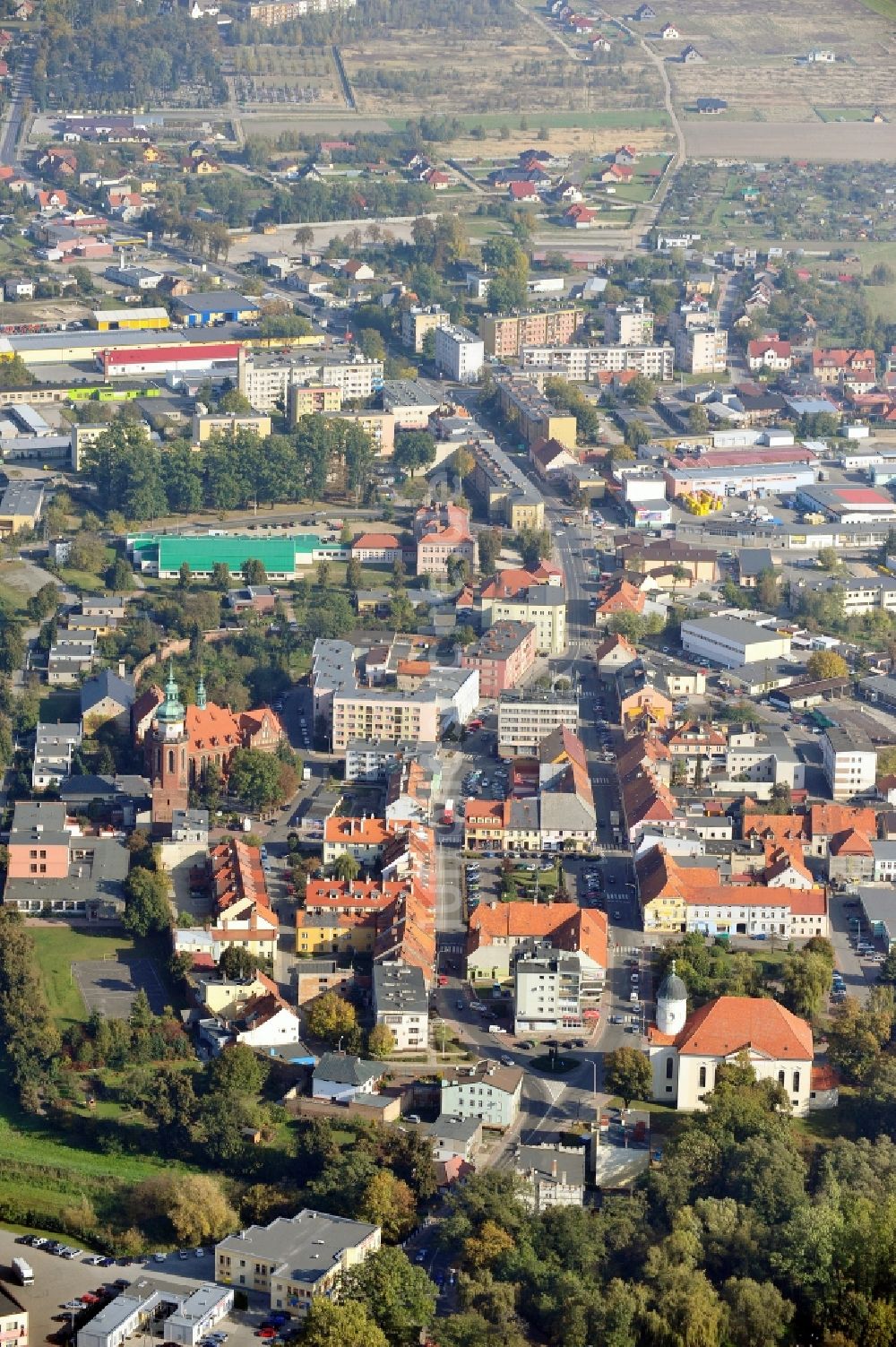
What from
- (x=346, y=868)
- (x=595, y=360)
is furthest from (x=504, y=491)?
(x=346, y=868)

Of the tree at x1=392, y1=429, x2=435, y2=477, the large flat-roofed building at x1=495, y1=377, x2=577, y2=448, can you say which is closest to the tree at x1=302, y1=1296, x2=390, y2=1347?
the tree at x1=392, y1=429, x2=435, y2=477

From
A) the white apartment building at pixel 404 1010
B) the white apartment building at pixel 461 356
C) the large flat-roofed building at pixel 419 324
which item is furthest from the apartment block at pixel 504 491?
the white apartment building at pixel 404 1010

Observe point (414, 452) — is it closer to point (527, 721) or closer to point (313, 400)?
point (313, 400)

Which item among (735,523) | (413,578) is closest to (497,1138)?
(413,578)

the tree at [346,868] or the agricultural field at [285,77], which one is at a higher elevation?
the tree at [346,868]

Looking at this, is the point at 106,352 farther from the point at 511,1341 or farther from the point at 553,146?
the point at 511,1341

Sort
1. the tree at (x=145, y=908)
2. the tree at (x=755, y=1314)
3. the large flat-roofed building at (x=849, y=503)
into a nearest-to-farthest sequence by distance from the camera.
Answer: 1. the tree at (x=755, y=1314)
2. the tree at (x=145, y=908)
3. the large flat-roofed building at (x=849, y=503)

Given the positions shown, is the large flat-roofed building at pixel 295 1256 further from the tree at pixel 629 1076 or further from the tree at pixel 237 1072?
the tree at pixel 629 1076

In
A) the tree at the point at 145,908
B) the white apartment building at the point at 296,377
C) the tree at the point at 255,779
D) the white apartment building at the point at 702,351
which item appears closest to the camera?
the tree at the point at 145,908
